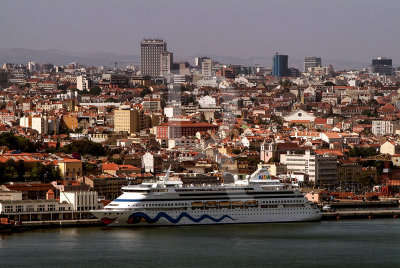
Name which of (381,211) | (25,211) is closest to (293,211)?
(381,211)

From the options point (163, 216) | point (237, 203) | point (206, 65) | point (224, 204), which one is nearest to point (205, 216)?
point (224, 204)

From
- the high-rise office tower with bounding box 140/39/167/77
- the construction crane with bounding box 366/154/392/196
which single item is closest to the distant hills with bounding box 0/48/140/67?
the high-rise office tower with bounding box 140/39/167/77

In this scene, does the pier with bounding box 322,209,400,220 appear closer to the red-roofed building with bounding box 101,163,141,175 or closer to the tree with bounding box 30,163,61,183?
the red-roofed building with bounding box 101,163,141,175

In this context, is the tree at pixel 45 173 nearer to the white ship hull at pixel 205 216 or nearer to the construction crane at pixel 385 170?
the white ship hull at pixel 205 216

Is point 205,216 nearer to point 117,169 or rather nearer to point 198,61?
point 117,169

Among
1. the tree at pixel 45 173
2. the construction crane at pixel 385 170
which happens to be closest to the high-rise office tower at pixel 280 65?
the construction crane at pixel 385 170

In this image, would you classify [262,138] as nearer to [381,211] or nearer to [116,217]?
[381,211]

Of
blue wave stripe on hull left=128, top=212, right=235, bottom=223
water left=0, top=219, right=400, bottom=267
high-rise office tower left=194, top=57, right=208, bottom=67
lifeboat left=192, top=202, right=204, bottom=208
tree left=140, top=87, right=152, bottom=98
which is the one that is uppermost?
high-rise office tower left=194, top=57, right=208, bottom=67
